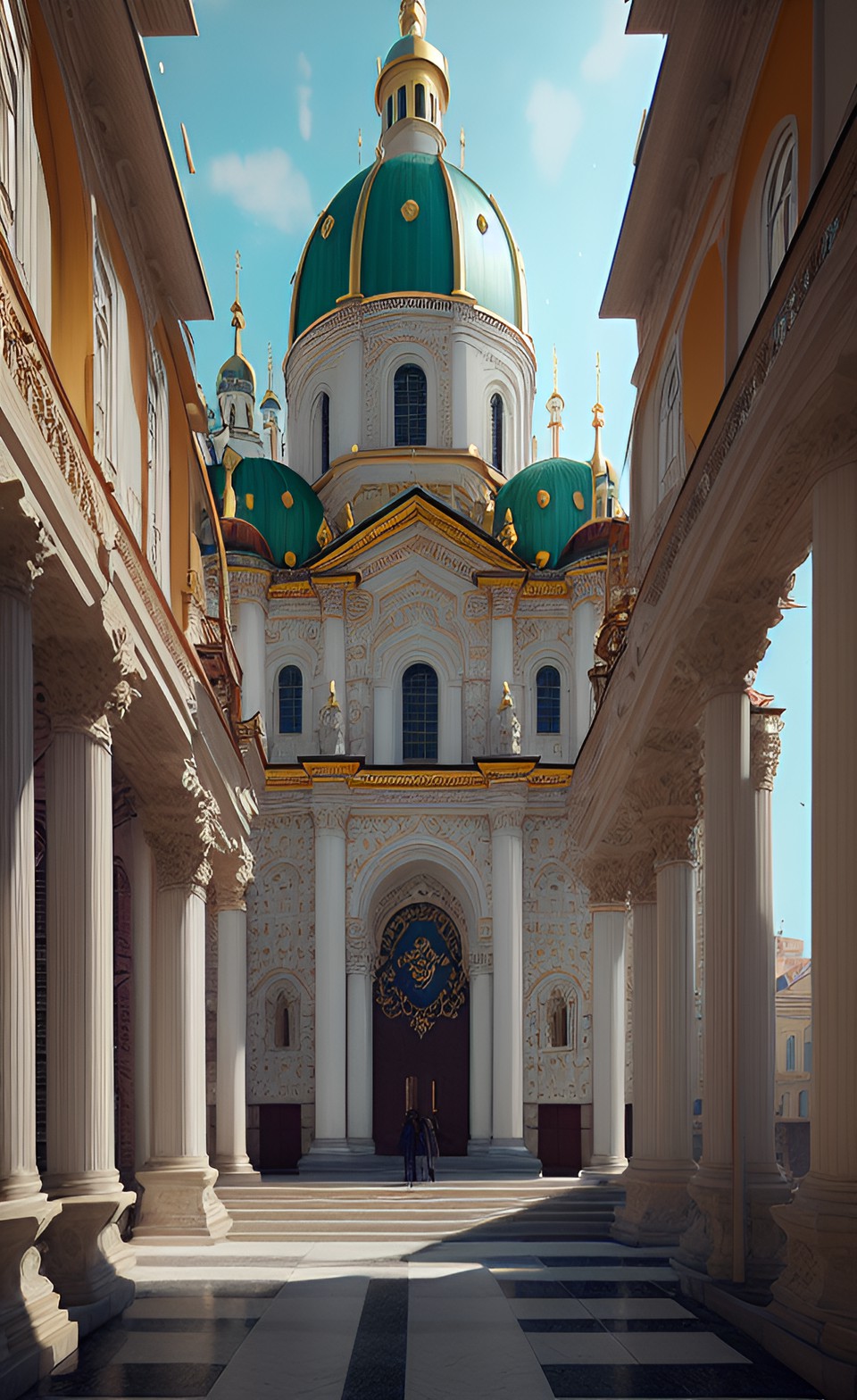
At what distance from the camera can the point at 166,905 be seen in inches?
794

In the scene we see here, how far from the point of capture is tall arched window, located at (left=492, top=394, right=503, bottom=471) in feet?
130

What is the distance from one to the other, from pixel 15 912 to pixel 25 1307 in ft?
8.49

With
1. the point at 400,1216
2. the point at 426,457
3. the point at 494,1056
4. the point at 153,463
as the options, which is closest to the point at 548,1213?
the point at 400,1216

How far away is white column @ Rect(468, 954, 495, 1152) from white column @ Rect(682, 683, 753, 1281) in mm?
18845

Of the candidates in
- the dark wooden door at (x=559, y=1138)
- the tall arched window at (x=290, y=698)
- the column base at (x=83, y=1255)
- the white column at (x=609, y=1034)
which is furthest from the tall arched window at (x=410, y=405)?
the column base at (x=83, y=1255)

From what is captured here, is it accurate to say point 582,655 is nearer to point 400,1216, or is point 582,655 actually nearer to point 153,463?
point 400,1216

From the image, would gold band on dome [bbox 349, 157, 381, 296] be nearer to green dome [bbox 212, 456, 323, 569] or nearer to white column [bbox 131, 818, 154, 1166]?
green dome [bbox 212, 456, 323, 569]

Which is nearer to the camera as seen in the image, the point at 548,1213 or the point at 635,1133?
the point at 635,1133

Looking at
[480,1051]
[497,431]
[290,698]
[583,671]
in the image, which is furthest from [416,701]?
[497,431]

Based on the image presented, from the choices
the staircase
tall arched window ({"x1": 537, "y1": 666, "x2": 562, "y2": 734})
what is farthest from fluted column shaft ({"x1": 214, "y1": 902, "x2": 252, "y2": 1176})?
tall arched window ({"x1": 537, "y1": 666, "x2": 562, "y2": 734})

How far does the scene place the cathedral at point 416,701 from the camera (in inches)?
1298

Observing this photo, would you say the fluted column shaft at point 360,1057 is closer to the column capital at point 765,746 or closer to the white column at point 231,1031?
Result: the white column at point 231,1031

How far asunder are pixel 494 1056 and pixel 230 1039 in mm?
6642

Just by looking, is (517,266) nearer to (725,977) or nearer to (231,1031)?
(231,1031)
